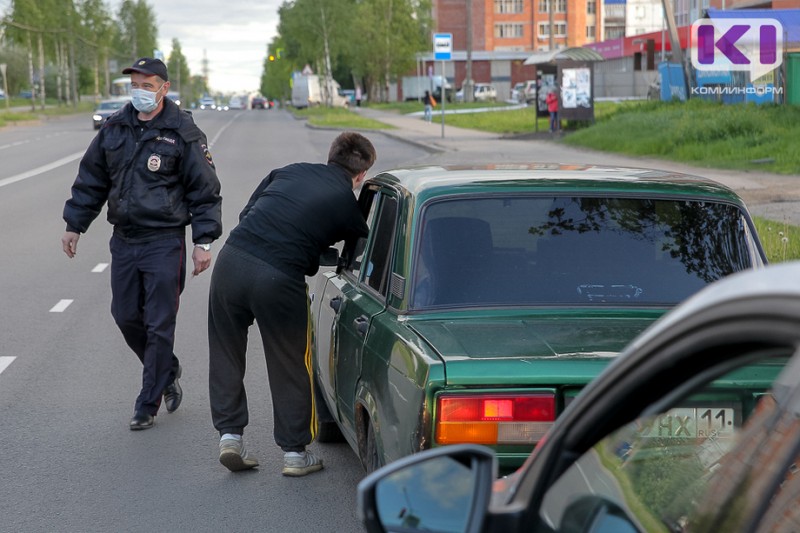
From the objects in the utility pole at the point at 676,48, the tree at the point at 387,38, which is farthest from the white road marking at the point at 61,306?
the tree at the point at 387,38

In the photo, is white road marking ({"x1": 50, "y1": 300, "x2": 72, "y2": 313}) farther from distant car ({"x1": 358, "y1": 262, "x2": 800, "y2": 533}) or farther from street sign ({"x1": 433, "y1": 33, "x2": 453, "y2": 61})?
street sign ({"x1": 433, "y1": 33, "x2": 453, "y2": 61})

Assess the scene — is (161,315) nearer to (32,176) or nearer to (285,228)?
(285,228)

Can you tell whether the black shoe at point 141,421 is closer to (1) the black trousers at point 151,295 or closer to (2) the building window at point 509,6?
(1) the black trousers at point 151,295

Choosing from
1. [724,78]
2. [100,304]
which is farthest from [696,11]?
[100,304]

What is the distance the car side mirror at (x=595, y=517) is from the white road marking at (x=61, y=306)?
923cm

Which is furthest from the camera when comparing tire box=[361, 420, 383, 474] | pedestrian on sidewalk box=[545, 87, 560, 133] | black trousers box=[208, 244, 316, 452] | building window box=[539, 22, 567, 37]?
building window box=[539, 22, 567, 37]

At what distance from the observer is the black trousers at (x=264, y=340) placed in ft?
18.7

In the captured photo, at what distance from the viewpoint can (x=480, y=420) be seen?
4.03 meters

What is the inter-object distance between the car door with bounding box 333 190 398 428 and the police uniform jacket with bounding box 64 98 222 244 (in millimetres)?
1253

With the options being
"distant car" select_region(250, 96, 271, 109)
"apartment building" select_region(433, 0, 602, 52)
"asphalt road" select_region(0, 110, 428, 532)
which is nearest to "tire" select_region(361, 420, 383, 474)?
"asphalt road" select_region(0, 110, 428, 532)

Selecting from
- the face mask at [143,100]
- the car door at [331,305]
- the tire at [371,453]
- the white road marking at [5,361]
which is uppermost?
the face mask at [143,100]

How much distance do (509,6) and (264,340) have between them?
14019cm

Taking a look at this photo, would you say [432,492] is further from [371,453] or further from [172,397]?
[172,397]

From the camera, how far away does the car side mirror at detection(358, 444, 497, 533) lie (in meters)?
2.10
